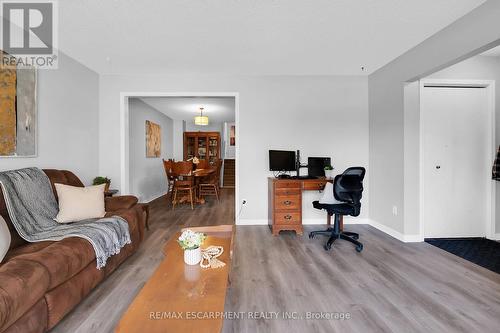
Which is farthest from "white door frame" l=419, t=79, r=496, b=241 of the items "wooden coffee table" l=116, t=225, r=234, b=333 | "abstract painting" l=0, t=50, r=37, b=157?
"abstract painting" l=0, t=50, r=37, b=157

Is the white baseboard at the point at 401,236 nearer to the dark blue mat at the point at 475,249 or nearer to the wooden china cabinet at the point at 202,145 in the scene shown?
the dark blue mat at the point at 475,249

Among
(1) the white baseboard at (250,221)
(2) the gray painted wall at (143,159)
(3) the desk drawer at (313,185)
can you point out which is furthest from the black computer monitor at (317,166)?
(2) the gray painted wall at (143,159)

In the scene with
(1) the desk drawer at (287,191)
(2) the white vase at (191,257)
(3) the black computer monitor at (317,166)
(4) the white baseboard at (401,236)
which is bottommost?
(4) the white baseboard at (401,236)

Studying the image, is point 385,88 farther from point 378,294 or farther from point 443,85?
point 378,294

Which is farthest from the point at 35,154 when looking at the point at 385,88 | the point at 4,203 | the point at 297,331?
the point at 385,88

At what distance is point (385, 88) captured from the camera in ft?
11.2

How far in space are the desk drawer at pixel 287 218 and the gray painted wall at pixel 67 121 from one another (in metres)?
2.51

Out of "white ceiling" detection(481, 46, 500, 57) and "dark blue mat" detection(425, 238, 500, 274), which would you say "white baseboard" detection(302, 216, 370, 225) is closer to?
"dark blue mat" detection(425, 238, 500, 274)

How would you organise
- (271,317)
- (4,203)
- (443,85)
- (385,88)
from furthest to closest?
(385,88) < (443,85) < (4,203) < (271,317)

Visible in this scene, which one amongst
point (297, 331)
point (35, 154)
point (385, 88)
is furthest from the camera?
point (385, 88)

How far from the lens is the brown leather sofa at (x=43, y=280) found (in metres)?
1.21

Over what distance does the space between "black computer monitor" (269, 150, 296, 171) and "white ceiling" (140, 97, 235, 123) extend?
7.15ft

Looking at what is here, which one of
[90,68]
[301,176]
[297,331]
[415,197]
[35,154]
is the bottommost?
[297,331]

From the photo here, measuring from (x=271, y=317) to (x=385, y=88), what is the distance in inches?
130
